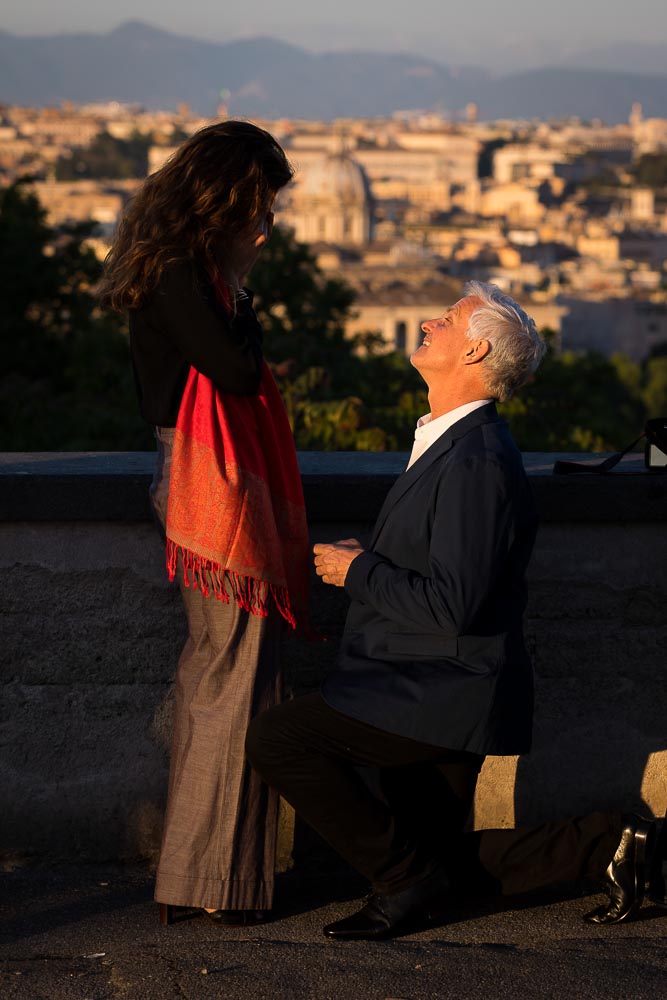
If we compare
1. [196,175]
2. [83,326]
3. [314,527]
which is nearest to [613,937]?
[314,527]

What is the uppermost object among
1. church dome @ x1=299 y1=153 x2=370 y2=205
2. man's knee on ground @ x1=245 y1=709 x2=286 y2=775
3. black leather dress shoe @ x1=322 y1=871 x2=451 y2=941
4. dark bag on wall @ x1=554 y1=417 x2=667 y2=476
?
church dome @ x1=299 y1=153 x2=370 y2=205

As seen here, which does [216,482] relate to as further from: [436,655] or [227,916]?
[227,916]

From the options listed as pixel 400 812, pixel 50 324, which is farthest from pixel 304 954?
pixel 50 324

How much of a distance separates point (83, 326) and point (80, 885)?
21.8 meters

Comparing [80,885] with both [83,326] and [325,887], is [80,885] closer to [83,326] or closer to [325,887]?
[325,887]

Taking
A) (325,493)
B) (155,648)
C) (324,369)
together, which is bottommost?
(155,648)

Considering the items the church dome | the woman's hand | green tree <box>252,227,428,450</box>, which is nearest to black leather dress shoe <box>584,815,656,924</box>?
the woman's hand

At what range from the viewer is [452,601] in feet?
9.43

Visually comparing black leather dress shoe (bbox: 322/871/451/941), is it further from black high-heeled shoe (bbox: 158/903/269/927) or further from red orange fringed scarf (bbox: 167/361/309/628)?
red orange fringed scarf (bbox: 167/361/309/628)

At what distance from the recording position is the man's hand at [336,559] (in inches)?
119

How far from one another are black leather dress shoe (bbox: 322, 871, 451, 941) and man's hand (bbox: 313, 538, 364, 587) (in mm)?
582

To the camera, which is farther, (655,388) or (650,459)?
(655,388)

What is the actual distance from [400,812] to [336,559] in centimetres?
51

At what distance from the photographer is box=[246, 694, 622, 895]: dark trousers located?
3.04 m
